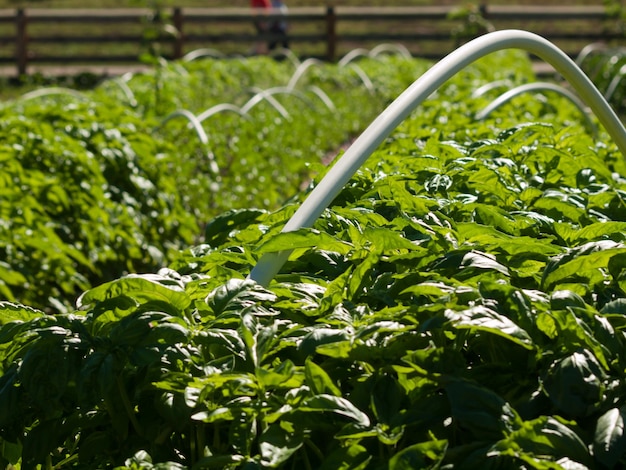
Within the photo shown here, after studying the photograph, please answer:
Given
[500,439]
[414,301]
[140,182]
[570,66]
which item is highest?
[140,182]

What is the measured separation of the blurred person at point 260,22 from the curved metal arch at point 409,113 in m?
19.3

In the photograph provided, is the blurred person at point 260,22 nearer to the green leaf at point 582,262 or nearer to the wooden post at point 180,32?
the wooden post at point 180,32

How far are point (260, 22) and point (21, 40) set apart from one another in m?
5.21

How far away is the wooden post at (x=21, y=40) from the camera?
21578mm

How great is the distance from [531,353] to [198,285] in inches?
31.3

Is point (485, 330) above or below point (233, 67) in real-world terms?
below

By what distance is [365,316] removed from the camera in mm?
1822

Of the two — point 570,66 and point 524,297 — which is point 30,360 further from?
point 570,66

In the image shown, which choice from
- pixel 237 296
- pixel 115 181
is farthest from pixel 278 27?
pixel 237 296

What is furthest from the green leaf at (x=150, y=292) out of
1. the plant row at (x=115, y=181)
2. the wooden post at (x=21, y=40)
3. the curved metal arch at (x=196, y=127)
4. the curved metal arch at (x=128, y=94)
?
the wooden post at (x=21, y=40)

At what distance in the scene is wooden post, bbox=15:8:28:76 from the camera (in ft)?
70.8

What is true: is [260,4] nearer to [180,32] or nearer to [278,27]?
[278,27]

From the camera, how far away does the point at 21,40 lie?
71.2ft

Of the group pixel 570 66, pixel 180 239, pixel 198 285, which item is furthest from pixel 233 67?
pixel 198 285
